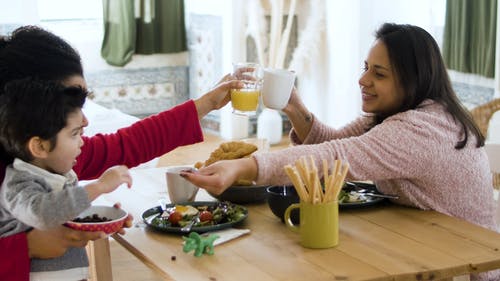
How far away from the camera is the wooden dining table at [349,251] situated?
1697mm

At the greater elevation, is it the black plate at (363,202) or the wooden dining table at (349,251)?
the black plate at (363,202)

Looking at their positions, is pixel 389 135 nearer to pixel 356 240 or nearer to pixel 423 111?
pixel 423 111

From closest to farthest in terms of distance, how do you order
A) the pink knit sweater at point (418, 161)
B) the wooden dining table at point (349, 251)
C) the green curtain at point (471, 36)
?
the wooden dining table at point (349, 251) → the pink knit sweater at point (418, 161) → the green curtain at point (471, 36)

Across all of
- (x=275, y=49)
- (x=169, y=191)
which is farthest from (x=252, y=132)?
(x=169, y=191)

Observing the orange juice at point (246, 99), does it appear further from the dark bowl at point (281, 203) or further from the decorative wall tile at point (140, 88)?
the decorative wall tile at point (140, 88)

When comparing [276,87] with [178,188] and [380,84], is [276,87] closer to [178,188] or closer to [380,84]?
[380,84]

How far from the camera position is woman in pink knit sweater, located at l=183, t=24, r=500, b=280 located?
2045mm

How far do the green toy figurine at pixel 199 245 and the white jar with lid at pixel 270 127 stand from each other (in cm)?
412

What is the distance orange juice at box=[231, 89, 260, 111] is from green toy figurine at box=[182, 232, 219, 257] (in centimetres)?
61

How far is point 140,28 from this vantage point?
19.8 feet

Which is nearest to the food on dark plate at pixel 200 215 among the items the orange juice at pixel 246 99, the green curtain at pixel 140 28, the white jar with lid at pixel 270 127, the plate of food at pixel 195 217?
the plate of food at pixel 195 217

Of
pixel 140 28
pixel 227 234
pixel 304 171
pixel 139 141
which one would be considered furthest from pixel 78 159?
pixel 140 28

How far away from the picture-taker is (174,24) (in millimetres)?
6098

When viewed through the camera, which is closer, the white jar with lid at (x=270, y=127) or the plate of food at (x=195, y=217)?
the plate of food at (x=195, y=217)
